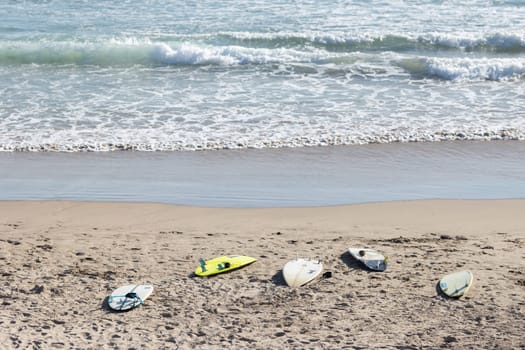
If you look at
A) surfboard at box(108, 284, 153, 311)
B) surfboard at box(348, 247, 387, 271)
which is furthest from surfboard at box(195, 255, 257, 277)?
surfboard at box(348, 247, 387, 271)

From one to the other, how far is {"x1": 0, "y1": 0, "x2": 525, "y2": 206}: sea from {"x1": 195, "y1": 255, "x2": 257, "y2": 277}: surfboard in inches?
71.7

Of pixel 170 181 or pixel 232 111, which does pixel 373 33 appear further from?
pixel 170 181

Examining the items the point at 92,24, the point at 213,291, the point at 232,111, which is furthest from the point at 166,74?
the point at 213,291

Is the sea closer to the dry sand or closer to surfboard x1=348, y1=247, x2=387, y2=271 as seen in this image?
the dry sand

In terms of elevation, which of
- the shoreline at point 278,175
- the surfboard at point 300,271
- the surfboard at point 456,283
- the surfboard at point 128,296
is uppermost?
the surfboard at point 456,283

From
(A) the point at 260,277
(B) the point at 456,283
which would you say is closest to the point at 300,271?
(A) the point at 260,277

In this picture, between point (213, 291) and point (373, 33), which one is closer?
point (213, 291)

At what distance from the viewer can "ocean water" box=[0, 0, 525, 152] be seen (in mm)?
11680

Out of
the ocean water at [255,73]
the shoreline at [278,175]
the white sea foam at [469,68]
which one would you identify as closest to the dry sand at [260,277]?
the shoreline at [278,175]

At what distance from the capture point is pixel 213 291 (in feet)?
22.2

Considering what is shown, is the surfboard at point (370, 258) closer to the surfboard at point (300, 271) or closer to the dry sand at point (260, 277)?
the dry sand at point (260, 277)

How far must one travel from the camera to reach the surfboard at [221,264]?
7023 mm

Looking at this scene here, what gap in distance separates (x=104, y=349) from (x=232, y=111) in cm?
732

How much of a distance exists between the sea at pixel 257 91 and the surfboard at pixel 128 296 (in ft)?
8.05
